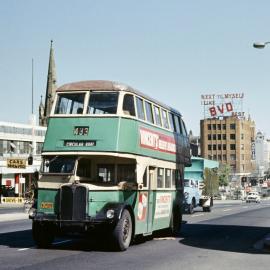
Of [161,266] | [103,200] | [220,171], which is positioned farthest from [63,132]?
[220,171]

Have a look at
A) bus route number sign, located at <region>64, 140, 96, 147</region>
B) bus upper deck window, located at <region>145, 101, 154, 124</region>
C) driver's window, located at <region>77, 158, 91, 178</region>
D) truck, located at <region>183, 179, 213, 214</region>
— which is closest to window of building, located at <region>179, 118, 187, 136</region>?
bus upper deck window, located at <region>145, 101, 154, 124</region>

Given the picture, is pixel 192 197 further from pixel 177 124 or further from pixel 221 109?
pixel 221 109

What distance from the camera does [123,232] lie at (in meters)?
15.0

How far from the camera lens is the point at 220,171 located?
523 feet

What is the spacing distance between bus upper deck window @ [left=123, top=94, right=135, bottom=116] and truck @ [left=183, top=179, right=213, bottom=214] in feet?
69.7

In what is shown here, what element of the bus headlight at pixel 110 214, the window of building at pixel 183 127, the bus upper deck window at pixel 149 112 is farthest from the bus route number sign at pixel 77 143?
the window of building at pixel 183 127

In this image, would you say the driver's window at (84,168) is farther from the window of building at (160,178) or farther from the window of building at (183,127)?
the window of building at (183,127)

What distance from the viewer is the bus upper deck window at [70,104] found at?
15.9 m

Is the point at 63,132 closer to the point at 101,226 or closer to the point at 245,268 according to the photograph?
the point at 101,226

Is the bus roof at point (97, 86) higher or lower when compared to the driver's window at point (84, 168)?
higher

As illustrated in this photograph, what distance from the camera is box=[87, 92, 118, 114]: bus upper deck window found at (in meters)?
15.7

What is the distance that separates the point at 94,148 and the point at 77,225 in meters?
2.00

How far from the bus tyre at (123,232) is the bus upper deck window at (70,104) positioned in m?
2.99

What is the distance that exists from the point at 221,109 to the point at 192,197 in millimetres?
134752
